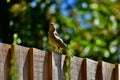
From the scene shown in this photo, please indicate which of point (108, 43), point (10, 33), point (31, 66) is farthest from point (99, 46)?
point (31, 66)

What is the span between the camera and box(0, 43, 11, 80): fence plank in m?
3.49

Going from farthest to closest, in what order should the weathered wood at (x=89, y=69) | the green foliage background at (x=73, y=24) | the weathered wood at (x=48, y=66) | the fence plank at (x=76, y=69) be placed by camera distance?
the green foliage background at (x=73, y=24)
the weathered wood at (x=89, y=69)
the fence plank at (x=76, y=69)
the weathered wood at (x=48, y=66)

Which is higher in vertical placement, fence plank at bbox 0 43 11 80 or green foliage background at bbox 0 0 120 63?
green foliage background at bbox 0 0 120 63

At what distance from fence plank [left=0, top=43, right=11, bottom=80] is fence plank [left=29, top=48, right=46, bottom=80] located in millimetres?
188

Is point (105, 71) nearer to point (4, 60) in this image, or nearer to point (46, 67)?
point (46, 67)

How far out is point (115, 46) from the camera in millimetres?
10961

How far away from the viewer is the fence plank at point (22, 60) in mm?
3598

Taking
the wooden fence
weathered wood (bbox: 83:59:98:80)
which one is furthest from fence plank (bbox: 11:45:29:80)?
weathered wood (bbox: 83:59:98:80)

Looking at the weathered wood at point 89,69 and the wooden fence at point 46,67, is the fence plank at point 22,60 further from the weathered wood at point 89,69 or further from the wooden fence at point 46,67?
the weathered wood at point 89,69

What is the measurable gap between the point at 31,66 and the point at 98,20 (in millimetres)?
7649

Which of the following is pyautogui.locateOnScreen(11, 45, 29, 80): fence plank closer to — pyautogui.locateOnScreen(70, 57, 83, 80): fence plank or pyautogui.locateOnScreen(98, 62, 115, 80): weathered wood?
pyautogui.locateOnScreen(70, 57, 83, 80): fence plank

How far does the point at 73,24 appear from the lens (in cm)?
1123

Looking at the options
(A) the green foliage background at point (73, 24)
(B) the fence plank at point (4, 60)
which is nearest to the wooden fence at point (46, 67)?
(B) the fence plank at point (4, 60)

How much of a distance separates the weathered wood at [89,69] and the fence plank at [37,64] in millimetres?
445
